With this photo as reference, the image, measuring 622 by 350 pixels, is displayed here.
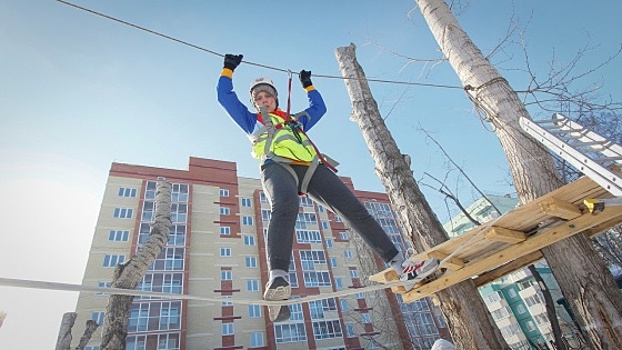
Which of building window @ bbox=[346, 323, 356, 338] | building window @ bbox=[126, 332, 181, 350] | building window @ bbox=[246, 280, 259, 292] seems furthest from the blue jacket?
building window @ bbox=[346, 323, 356, 338]

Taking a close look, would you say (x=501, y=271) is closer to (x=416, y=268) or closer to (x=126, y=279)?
(x=416, y=268)

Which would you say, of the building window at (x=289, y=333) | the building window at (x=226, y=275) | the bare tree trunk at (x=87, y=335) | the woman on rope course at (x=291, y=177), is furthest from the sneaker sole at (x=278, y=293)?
the building window at (x=226, y=275)

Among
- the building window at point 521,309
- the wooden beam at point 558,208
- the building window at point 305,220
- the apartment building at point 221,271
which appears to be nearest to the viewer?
the wooden beam at point 558,208

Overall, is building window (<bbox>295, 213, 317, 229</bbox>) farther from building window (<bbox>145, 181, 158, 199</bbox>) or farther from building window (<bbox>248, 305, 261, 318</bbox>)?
building window (<bbox>145, 181, 158, 199</bbox>)

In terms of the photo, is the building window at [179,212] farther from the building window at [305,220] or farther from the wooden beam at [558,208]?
the wooden beam at [558,208]

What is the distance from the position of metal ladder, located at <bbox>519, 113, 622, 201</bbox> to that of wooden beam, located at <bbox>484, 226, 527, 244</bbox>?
2.21 feet

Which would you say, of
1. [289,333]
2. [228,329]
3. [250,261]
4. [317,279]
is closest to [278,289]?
[228,329]

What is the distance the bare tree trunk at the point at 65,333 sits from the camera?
8870 mm

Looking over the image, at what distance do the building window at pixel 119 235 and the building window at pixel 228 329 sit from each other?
35.9 ft

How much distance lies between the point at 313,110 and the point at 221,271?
28.9m

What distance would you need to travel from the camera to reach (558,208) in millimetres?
2344

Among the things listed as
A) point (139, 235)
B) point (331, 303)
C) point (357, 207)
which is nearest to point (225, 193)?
point (139, 235)

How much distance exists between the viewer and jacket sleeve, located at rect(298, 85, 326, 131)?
3449 millimetres

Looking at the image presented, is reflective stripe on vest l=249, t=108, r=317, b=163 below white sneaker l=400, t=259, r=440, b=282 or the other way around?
the other way around
